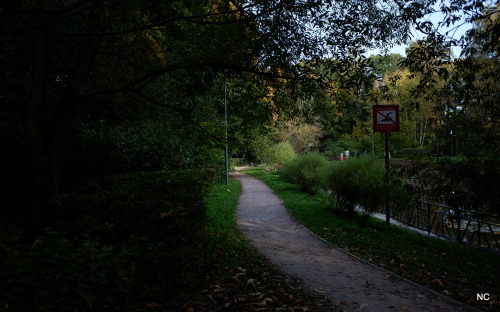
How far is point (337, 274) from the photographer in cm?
527

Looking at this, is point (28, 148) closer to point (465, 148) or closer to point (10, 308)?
point (10, 308)

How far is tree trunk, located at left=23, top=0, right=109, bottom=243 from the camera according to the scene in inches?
152

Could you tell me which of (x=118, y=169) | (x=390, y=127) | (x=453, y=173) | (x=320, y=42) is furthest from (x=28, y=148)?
(x=390, y=127)

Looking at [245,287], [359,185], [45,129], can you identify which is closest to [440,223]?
[359,185]

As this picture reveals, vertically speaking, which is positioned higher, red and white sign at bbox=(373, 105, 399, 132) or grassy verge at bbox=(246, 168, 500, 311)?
red and white sign at bbox=(373, 105, 399, 132)

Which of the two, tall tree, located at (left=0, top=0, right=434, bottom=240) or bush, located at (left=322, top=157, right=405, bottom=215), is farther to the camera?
bush, located at (left=322, top=157, right=405, bottom=215)

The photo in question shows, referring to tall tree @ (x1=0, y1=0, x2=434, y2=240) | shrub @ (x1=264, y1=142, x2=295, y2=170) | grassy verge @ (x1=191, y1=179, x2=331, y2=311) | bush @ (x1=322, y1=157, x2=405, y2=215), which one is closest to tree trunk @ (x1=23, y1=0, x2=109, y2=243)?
tall tree @ (x1=0, y1=0, x2=434, y2=240)

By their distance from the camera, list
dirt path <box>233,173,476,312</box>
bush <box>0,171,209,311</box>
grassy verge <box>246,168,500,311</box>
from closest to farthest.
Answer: bush <box>0,171,209,311</box>, dirt path <box>233,173,476,312</box>, grassy verge <box>246,168,500,311</box>

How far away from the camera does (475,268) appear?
6.19 m

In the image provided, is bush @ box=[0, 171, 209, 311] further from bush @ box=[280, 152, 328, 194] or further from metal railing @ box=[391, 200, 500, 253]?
bush @ box=[280, 152, 328, 194]

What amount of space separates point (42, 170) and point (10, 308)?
3155mm

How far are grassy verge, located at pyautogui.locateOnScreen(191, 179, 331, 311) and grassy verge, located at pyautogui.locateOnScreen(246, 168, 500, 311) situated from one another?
235 centimetres

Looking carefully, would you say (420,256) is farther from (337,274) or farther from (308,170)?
(308,170)

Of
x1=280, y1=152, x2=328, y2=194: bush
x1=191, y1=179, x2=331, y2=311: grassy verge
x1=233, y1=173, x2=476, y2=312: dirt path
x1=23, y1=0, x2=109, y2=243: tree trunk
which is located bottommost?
x1=233, y1=173, x2=476, y2=312: dirt path
